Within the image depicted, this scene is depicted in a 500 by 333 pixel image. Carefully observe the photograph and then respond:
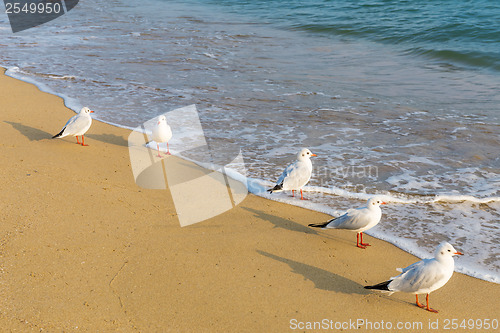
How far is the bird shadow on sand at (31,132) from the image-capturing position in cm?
645

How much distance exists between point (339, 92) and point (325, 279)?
6707mm

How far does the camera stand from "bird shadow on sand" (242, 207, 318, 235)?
473cm

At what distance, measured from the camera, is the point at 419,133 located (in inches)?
303

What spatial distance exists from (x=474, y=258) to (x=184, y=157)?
394cm

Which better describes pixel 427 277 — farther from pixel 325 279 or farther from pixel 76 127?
pixel 76 127

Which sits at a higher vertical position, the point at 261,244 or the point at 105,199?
the point at 105,199

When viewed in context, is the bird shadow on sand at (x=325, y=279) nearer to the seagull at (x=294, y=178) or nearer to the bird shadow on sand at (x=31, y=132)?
the seagull at (x=294, y=178)

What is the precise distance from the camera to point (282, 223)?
4852 millimetres

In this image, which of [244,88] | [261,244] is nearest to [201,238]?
[261,244]

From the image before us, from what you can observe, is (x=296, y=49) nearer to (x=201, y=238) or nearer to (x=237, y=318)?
(x=201, y=238)

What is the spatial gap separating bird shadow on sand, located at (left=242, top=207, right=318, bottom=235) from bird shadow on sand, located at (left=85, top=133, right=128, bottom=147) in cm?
267

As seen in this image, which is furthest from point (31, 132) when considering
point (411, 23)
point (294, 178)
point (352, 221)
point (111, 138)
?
point (411, 23)

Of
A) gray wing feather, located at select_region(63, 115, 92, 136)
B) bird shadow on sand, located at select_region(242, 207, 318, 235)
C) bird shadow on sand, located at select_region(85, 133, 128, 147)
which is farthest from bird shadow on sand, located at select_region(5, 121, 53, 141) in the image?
bird shadow on sand, located at select_region(242, 207, 318, 235)

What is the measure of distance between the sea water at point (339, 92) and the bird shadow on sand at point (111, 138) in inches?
22.7
